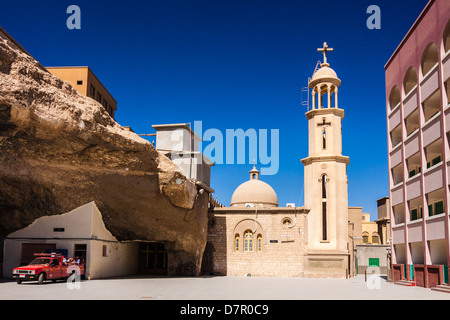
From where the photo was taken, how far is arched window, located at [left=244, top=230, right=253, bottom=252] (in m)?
34.9

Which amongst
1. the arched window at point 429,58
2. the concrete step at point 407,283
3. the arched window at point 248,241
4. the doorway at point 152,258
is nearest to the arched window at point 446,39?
the arched window at point 429,58

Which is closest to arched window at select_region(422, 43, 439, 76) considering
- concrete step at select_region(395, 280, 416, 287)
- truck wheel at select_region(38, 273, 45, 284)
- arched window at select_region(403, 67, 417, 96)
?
arched window at select_region(403, 67, 417, 96)

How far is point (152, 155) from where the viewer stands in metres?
23.1

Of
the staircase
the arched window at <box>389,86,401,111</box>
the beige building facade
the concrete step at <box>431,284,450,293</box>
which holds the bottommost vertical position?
the staircase

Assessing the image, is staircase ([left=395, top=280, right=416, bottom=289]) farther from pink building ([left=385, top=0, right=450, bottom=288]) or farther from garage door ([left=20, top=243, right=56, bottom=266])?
garage door ([left=20, top=243, right=56, bottom=266])

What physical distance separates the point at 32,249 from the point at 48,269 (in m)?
4.64

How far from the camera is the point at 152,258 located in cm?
3206

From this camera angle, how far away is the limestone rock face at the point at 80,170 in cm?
1669

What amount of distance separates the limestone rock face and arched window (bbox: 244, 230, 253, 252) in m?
4.61

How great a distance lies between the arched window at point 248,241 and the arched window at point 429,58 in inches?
677

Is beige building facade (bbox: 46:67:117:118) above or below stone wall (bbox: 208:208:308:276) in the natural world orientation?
above
